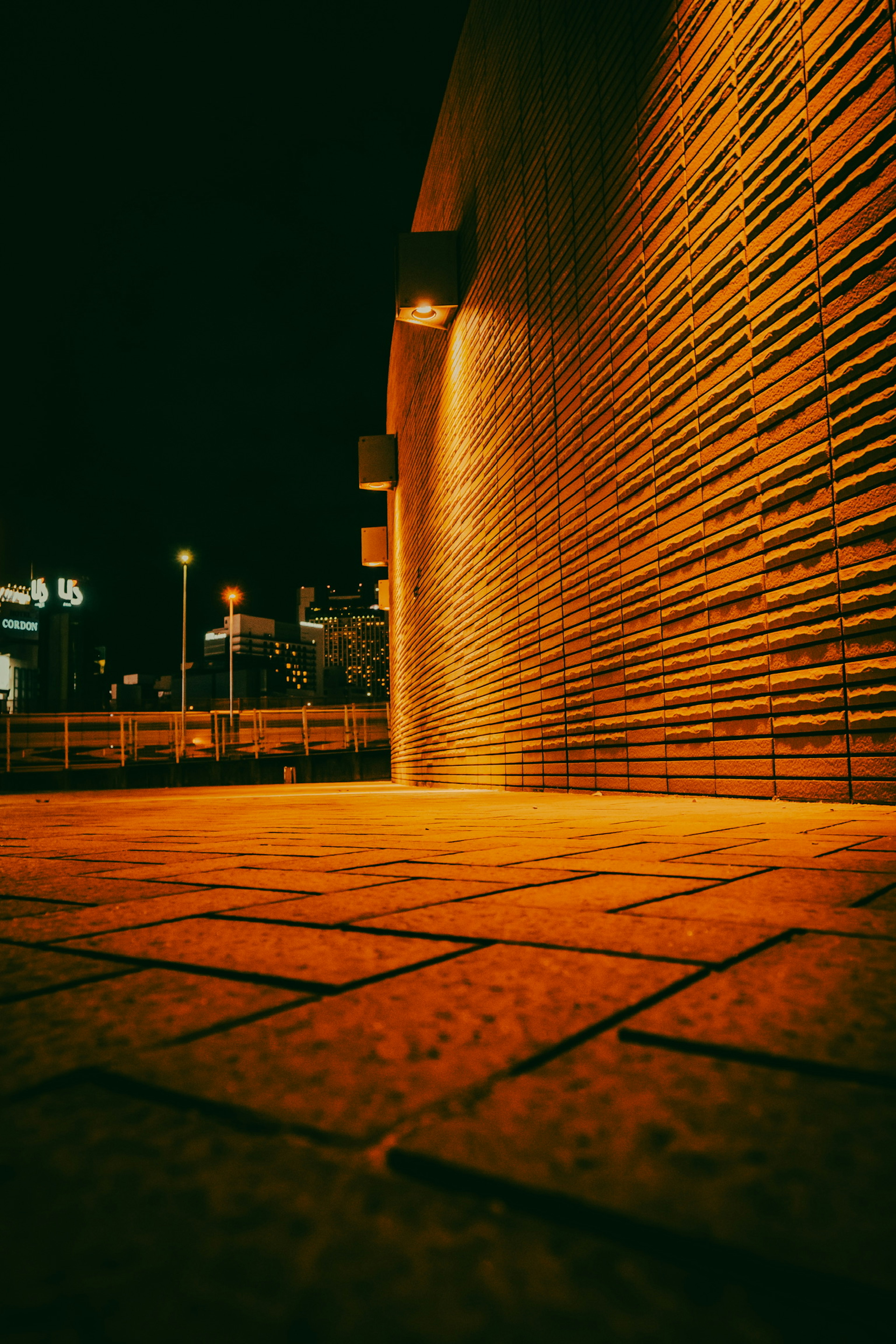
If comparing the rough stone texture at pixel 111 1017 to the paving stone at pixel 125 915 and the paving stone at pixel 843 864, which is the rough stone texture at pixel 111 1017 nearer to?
the paving stone at pixel 125 915

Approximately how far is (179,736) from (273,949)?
19.9m

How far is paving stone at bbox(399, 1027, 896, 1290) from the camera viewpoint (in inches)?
16.3

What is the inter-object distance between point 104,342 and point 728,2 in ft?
139

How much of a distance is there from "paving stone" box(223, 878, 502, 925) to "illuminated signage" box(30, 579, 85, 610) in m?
82.4

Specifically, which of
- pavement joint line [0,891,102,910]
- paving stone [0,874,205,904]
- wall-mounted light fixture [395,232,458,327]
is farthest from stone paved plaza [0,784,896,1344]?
wall-mounted light fixture [395,232,458,327]

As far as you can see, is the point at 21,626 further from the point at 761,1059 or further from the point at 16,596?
the point at 761,1059

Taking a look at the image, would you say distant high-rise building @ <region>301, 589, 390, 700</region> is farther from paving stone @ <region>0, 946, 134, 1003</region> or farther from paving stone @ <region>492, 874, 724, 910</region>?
paving stone @ <region>0, 946, 134, 1003</region>

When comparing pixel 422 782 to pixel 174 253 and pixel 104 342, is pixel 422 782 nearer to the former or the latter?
pixel 174 253

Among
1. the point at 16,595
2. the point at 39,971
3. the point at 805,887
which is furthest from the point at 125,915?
the point at 16,595

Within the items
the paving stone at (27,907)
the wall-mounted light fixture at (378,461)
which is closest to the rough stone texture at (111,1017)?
the paving stone at (27,907)

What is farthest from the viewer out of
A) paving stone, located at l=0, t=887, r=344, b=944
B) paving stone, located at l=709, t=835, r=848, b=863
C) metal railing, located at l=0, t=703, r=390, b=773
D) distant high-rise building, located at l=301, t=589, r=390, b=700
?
distant high-rise building, located at l=301, t=589, r=390, b=700

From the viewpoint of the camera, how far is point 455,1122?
1.83 ft

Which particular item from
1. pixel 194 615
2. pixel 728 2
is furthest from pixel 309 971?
pixel 194 615

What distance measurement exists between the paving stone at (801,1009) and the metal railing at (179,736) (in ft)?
51.2
